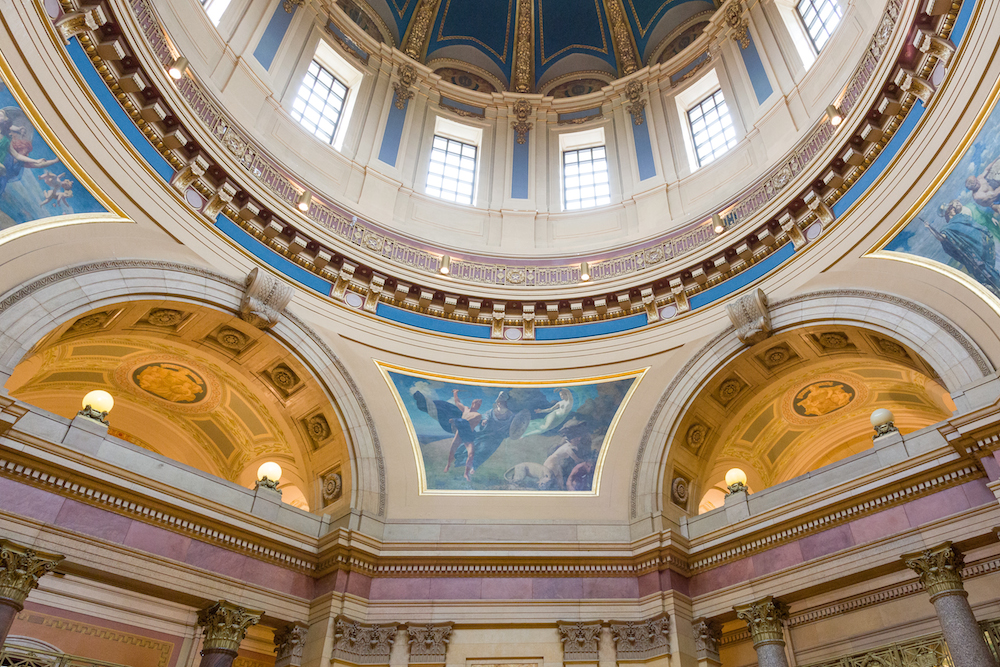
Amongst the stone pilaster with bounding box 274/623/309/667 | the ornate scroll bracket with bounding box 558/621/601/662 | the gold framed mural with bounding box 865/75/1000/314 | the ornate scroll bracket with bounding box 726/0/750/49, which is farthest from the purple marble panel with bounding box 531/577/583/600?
the ornate scroll bracket with bounding box 726/0/750/49

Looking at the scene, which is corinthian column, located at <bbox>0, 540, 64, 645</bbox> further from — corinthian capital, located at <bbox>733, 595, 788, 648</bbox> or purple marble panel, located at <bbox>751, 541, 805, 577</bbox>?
purple marble panel, located at <bbox>751, 541, 805, 577</bbox>

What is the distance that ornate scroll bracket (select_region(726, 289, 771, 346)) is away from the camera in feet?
44.5

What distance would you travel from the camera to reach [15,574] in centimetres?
927

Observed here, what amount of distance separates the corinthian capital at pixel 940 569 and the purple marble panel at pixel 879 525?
2.20 ft

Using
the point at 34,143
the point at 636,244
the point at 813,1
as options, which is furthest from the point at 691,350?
the point at 34,143

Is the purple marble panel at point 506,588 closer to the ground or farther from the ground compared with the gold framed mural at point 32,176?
closer to the ground

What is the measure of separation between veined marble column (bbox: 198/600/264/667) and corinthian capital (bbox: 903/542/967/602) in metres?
10.1

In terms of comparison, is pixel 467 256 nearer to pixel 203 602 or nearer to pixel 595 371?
pixel 595 371

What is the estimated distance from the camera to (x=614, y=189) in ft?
63.3

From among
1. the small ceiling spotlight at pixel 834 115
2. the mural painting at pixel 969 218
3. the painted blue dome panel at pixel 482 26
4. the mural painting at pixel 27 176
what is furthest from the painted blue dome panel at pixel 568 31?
the mural painting at pixel 27 176

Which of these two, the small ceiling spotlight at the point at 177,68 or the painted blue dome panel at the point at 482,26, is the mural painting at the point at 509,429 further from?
the painted blue dome panel at the point at 482,26

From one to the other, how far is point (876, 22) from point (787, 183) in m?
3.31

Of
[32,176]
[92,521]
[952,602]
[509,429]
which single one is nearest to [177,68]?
[32,176]

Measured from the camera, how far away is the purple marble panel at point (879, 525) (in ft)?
34.4
